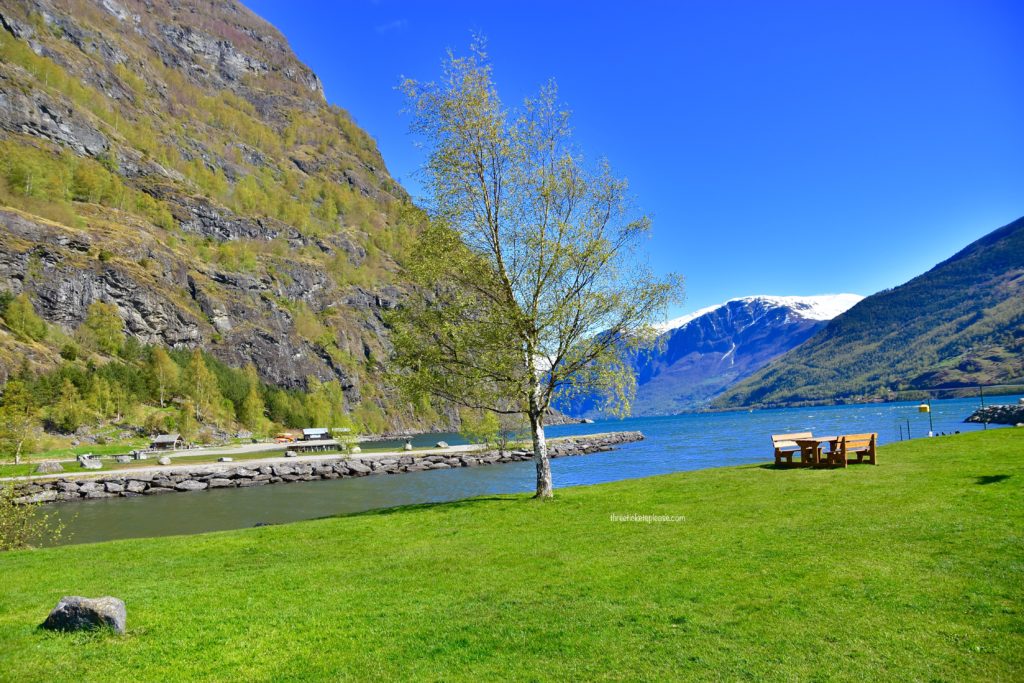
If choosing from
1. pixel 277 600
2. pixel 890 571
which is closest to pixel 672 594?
pixel 890 571

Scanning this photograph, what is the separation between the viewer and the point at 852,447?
21.4 m

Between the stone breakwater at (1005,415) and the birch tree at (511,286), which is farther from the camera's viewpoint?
the stone breakwater at (1005,415)

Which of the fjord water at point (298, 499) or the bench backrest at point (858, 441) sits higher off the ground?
the bench backrest at point (858, 441)

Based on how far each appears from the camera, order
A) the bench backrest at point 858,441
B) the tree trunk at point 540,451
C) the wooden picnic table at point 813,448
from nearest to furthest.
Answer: the tree trunk at point 540,451, the bench backrest at point 858,441, the wooden picnic table at point 813,448

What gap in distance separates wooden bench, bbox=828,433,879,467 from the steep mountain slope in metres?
72.6

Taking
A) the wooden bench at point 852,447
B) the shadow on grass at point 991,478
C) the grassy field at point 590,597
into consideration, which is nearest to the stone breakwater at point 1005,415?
the wooden bench at point 852,447

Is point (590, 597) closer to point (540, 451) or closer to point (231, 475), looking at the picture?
point (540, 451)

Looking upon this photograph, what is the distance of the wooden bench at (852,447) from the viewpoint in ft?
68.8

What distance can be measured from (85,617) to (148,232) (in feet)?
494

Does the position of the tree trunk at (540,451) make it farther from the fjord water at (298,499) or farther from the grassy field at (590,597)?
the fjord water at (298,499)

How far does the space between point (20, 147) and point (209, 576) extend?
162906mm

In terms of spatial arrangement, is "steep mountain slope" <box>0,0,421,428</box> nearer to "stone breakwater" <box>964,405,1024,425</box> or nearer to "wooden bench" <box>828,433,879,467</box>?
"wooden bench" <box>828,433,879,467</box>

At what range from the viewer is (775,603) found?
8125mm

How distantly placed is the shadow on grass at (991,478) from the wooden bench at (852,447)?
18.3 feet
